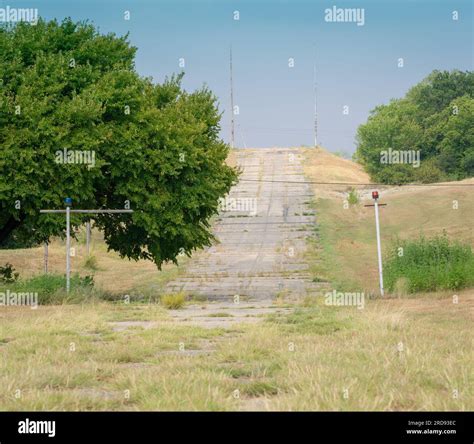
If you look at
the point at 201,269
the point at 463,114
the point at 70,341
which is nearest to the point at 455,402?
the point at 70,341

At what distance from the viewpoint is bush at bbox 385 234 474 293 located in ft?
97.0

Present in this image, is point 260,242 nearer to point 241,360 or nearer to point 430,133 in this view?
point 241,360

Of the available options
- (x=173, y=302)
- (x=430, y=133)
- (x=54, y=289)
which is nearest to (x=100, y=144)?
(x=54, y=289)

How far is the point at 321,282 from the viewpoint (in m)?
40.2

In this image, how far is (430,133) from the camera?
106m

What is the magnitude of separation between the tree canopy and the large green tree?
62109 mm

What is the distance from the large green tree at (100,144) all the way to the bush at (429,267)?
8496 millimetres

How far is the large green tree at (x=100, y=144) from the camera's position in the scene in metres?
31.7

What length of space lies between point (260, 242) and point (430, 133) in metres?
53.8

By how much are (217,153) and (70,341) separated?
898 inches

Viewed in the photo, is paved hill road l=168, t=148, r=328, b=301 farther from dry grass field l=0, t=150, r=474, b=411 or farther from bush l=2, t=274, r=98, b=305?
dry grass field l=0, t=150, r=474, b=411

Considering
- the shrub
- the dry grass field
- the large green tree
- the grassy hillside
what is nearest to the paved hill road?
the grassy hillside
